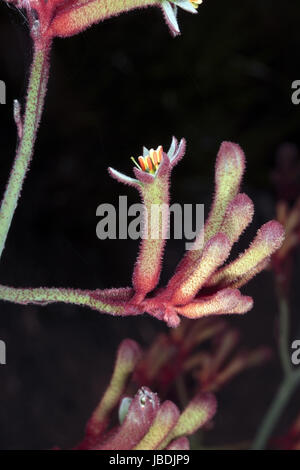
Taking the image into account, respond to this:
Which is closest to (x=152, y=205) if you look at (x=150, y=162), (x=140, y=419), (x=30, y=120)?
(x=150, y=162)

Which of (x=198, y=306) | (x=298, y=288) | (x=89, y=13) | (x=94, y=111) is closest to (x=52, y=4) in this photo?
(x=89, y=13)

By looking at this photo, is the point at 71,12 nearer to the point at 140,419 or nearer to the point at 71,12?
the point at 71,12

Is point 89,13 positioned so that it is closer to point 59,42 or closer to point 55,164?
point 59,42

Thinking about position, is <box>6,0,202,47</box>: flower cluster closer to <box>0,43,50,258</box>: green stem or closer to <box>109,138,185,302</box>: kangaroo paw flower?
<box>0,43,50,258</box>: green stem

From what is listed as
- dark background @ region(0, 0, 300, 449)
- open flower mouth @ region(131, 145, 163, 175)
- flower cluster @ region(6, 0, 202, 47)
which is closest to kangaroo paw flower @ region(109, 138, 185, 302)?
open flower mouth @ region(131, 145, 163, 175)

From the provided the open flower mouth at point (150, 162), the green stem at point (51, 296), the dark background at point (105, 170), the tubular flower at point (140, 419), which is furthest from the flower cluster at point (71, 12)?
the dark background at point (105, 170)

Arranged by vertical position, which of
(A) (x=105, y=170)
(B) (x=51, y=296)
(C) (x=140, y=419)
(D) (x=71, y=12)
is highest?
(A) (x=105, y=170)
